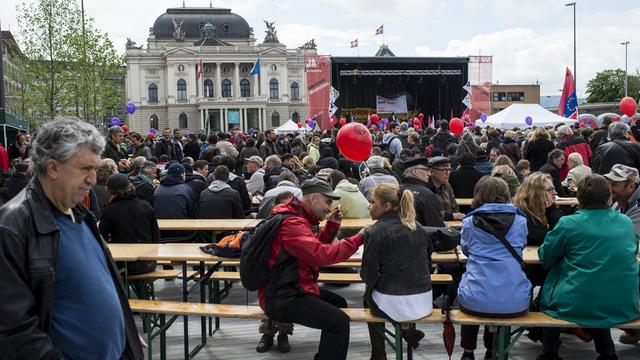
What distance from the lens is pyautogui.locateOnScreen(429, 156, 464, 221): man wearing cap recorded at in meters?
6.63

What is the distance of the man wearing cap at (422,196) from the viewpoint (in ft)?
18.2

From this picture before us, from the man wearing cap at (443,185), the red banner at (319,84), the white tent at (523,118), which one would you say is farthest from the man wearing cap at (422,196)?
the red banner at (319,84)

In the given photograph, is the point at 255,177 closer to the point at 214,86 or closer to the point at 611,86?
the point at 611,86

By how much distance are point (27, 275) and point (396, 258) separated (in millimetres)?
2503

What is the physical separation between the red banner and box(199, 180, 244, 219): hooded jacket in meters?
21.0

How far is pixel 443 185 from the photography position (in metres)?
6.80

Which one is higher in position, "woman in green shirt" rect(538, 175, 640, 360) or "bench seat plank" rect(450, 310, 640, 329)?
"woman in green shirt" rect(538, 175, 640, 360)

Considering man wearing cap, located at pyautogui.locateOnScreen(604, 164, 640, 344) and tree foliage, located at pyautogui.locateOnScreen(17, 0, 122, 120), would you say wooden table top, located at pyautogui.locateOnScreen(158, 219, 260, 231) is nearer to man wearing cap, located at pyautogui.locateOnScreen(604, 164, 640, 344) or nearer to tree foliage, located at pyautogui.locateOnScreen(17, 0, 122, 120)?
man wearing cap, located at pyautogui.locateOnScreen(604, 164, 640, 344)

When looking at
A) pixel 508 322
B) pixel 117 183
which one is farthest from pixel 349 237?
pixel 117 183

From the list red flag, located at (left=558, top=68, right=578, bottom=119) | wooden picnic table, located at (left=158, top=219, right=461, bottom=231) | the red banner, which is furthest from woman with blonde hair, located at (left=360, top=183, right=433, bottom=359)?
the red banner

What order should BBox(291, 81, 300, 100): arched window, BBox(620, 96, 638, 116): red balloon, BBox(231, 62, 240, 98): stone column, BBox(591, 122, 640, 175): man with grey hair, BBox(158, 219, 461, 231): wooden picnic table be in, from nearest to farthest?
BBox(158, 219, 461, 231): wooden picnic table < BBox(591, 122, 640, 175): man with grey hair < BBox(620, 96, 638, 116): red balloon < BBox(231, 62, 240, 98): stone column < BBox(291, 81, 300, 100): arched window

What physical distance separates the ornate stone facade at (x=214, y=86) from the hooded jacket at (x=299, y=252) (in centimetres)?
8017

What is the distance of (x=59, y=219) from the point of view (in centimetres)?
231

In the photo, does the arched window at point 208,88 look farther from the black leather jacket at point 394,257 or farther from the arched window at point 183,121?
the black leather jacket at point 394,257
